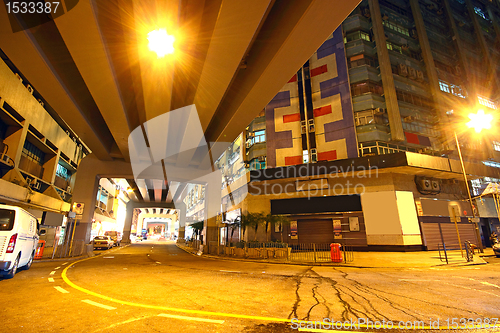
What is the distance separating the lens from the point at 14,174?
20.0m

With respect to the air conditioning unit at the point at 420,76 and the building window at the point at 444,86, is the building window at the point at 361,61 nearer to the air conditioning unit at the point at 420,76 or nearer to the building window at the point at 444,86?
the air conditioning unit at the point at 420,76

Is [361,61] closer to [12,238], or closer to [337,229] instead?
[337,229]

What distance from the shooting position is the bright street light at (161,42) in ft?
25.2

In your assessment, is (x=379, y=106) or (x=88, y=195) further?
(x=379, y=106)

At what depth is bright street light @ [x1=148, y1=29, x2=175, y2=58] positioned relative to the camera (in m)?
7.70

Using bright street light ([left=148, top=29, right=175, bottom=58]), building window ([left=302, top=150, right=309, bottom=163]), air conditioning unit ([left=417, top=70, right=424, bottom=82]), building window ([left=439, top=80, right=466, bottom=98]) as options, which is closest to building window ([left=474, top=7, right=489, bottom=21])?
building window ([left=439, top=80, right=466, bottom=98])

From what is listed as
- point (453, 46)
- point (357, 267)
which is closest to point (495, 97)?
point (453, 46)

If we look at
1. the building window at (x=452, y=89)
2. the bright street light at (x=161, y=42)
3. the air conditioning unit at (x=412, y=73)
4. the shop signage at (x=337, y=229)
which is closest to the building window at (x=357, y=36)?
the air conditioning unit at (x=412, y=73)

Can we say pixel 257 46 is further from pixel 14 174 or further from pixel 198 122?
pixel 14 174

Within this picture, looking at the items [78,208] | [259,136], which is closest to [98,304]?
[78,208]

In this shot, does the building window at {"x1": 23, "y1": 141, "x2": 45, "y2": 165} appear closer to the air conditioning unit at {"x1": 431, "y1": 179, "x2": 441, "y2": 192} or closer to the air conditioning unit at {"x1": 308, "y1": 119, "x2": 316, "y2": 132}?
the air conditioning unit at {"x1": 308, "y1": 119, "x2": 316, "y2": 132}

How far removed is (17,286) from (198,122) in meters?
9.83

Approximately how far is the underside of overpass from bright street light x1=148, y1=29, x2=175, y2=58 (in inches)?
6.6

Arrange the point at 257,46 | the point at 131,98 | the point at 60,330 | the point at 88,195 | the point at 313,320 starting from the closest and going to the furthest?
the point at 60,330 → the point at 313,320 → the point at 257,46 → the point at 131,98 → the point at 88,195
